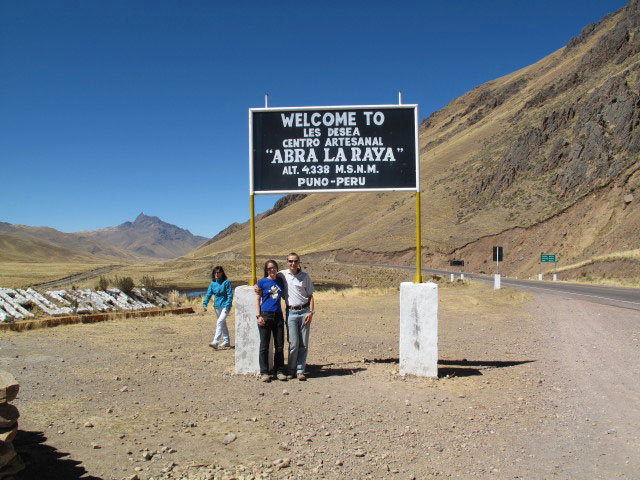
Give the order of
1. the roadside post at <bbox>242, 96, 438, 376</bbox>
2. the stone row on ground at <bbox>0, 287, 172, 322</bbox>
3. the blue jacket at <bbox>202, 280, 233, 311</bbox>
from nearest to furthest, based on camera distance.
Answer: the roadside post at <bbox>242, 96, 438, 376</bbox> < the blue jacket at <bbox>202, 280, 233, 311</bbox> < the stone row on ground at <bbox>0, 287, 172, 322</bbox>

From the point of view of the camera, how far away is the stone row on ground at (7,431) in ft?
11.9

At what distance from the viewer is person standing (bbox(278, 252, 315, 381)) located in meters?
7.20

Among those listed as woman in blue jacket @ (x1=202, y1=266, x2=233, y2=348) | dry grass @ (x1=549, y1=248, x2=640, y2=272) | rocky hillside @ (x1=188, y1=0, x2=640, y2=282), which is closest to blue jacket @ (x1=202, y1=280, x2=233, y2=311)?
woman in blue jacket @ (x1=202, y1=266, x2=233, y2=348)

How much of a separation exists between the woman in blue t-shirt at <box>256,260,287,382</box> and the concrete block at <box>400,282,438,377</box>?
70.6 inches

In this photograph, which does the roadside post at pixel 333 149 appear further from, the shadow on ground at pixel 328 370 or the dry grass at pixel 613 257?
the dry grass at pixel 613 257

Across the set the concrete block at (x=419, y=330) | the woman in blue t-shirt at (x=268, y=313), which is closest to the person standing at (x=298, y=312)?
the woman in blue t-shirt at (x=268, y=313)

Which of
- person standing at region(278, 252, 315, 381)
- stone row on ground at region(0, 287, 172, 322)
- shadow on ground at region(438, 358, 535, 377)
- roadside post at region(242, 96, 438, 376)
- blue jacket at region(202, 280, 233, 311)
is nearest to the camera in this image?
person standing at region(278, 252, 315, 381)

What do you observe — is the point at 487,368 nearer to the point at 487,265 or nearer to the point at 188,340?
the point at 188,340

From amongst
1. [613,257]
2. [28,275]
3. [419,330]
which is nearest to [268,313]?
[419,330]

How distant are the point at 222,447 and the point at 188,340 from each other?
6.55m

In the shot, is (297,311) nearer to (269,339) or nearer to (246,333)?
(269,339)

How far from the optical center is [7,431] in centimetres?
381

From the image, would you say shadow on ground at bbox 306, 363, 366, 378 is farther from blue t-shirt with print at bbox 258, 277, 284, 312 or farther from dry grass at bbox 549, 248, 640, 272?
dry grass at bbox 549, 248, 640, 272

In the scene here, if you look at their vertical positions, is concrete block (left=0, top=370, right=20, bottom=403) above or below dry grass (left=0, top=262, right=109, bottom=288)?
above
